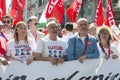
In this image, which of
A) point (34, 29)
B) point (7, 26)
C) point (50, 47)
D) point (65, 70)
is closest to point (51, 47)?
point (50, 47)

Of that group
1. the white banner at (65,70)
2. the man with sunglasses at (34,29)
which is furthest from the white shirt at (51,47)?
the man with sunglasses at (34,29)

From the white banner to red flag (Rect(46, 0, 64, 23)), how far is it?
359 centimetres

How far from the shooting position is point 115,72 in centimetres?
804

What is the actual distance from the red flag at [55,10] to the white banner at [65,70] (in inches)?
141

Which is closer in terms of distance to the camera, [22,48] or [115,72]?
[22,48]

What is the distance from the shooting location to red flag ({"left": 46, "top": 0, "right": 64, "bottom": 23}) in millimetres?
11242

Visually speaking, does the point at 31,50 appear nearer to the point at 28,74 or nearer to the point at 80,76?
the point at 28,74

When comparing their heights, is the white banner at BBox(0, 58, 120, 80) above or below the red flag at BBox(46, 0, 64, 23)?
below

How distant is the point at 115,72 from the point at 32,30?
1990 millimetres

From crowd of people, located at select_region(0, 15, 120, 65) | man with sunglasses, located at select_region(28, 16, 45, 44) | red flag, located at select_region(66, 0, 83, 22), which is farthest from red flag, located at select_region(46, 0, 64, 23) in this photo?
crowd of people, located at select_region(0, 15, 120, 65)

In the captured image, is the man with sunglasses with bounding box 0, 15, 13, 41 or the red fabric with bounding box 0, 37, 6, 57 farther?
the man with sunglasses with bounding box 0, 15, 13, 41

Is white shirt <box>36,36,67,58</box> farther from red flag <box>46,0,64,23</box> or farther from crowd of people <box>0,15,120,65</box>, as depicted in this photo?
red flag <box>46,0,64,23</box>

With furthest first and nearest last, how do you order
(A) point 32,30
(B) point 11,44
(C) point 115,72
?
(A) point 32,30 → (C) point 115,72 → (B) point 11,44

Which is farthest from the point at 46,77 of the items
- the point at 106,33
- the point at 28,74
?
the point at 106,33
